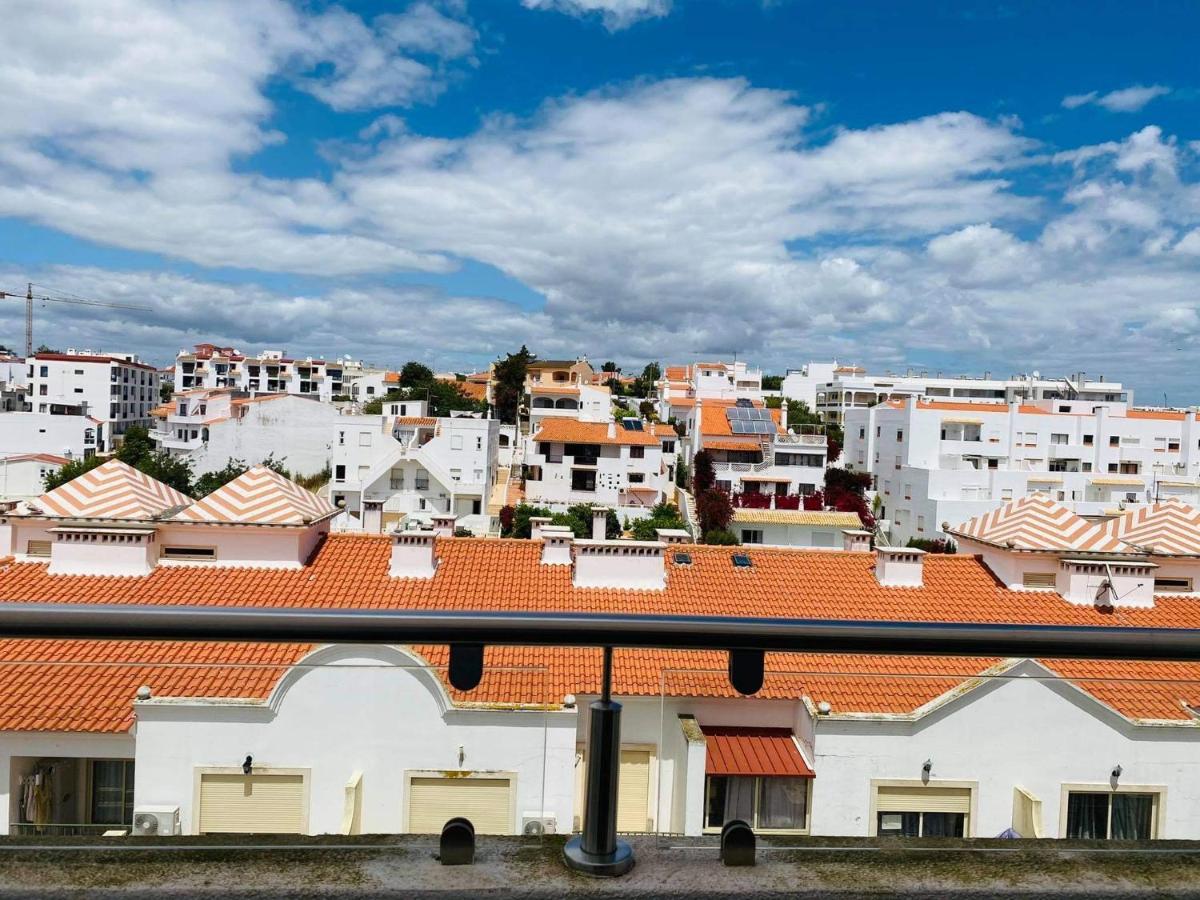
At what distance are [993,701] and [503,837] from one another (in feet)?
4.43

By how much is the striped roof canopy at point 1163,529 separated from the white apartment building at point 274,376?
6885cm

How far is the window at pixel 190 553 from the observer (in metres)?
11.5

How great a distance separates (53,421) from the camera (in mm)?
50594

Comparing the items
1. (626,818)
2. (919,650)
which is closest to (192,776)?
(626,818)

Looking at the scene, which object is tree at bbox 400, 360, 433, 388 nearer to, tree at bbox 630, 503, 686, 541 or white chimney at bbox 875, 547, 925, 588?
tree at bbox 630, 503, 686, 541

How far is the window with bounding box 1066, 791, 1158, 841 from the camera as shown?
2.09m

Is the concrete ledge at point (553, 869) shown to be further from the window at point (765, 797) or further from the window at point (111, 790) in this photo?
the window at point (765, 797)

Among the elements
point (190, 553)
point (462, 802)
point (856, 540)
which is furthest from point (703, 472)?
point (462, 802)

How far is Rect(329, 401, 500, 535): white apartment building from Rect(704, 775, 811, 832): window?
32.4 metres

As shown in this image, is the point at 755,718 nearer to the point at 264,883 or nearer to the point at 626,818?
the point at 626,818

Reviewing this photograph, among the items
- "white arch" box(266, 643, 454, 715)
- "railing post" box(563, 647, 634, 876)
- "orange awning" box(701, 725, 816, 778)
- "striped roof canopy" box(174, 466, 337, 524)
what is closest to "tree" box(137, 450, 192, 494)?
"striped roof canopy" box(174, 466, 337, 524)

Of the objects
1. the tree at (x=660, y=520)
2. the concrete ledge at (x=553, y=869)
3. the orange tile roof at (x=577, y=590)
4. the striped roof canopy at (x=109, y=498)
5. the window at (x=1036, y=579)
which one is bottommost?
the tree at (x=660, y=520)

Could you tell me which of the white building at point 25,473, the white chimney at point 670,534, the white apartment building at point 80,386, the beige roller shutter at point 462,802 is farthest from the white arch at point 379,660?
the white apartment building at point 80,386

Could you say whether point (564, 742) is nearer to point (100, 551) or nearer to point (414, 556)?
point (414, 556)
